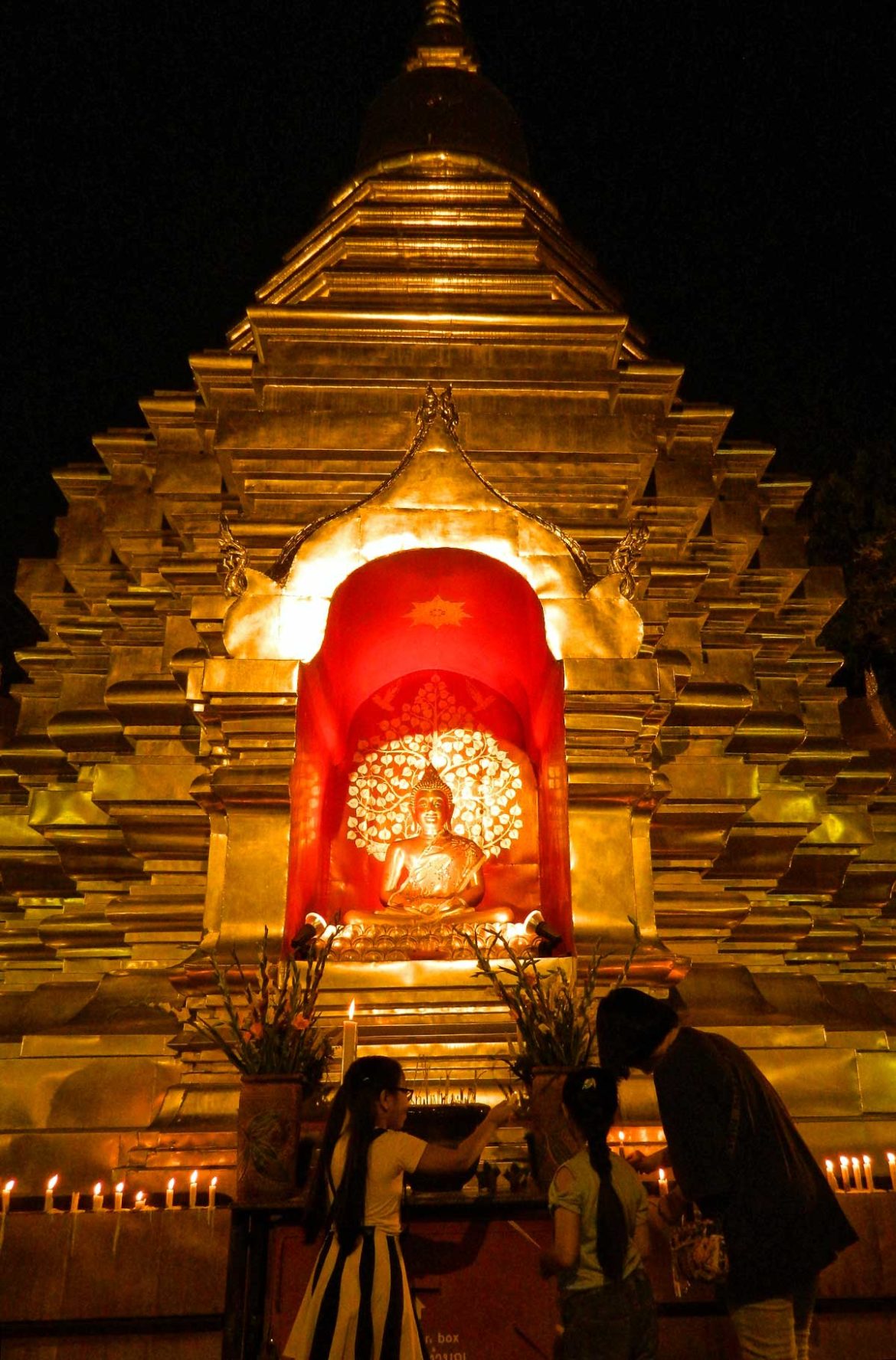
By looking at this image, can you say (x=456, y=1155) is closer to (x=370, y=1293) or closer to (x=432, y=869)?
(x=370, y=1293)

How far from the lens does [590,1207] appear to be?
144 inches

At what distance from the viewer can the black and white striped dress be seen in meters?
3.79

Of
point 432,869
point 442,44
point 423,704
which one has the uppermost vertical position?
point 442,44

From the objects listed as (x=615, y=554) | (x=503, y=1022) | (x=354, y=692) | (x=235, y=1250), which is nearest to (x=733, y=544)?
(x=615, y=554)

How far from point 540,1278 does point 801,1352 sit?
51.4 inches

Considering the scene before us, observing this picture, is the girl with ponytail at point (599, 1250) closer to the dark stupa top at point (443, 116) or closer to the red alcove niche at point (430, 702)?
the red alcove niche at point (430, 702)

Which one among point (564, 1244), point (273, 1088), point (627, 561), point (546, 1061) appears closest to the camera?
point (564, 1244)

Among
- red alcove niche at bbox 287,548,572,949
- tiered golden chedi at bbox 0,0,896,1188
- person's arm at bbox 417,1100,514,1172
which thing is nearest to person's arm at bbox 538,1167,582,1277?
person's arm at bbox 417,1100,514,1172

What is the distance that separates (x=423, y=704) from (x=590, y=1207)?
22.0ft

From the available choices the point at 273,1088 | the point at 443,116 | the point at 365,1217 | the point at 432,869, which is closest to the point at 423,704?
the point at 432,869

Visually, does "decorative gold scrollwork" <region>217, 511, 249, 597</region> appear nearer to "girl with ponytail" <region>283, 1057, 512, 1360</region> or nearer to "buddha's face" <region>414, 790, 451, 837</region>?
"buddha's face" <region>414, 790, 451, 837</region>

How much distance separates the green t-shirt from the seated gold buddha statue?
468cm

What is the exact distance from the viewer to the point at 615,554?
8242 millimetres

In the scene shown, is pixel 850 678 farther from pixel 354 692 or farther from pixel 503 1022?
pixel 503 1022
